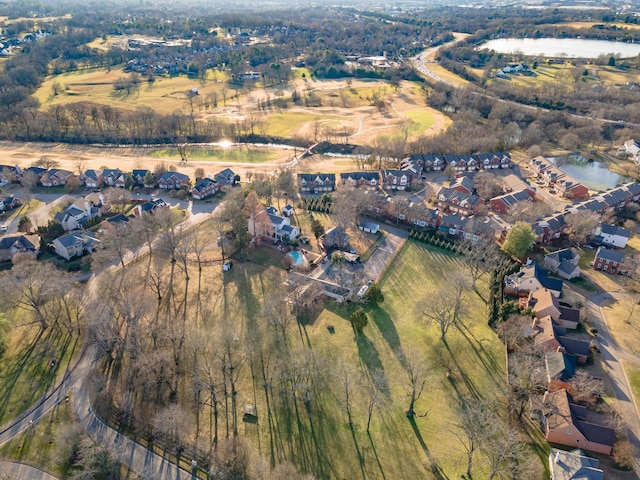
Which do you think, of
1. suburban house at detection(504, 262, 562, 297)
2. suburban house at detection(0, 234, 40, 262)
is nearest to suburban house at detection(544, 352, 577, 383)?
suburban house at detection(504, 262, 562, 297)

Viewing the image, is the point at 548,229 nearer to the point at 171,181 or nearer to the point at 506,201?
the point at 506,201

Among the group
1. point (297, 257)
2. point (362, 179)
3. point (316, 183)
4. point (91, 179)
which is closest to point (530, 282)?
point (297, 257)

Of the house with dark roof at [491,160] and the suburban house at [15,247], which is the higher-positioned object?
the suburban house at [15,247]

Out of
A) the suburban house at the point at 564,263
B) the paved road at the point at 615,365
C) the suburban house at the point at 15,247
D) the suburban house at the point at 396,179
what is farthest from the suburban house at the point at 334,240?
the suburban house at the point at 15,247

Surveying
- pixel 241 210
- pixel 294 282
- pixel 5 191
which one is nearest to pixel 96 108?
pixel 5 191

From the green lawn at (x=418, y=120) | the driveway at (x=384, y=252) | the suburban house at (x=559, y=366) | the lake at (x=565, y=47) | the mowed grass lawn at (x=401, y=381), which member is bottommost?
the green lawn at (x=418, y=120)

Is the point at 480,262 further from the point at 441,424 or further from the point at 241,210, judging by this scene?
the point at 241,210

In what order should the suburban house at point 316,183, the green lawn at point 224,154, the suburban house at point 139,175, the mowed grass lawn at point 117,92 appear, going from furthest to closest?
the mowed grass lawn at point 117,92
the green lawn at point 224,154
the suburban house at point 139,175
the suburban house at point 316,183

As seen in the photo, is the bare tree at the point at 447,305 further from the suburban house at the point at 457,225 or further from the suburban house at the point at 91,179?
the suburban house at the point at 91,179
